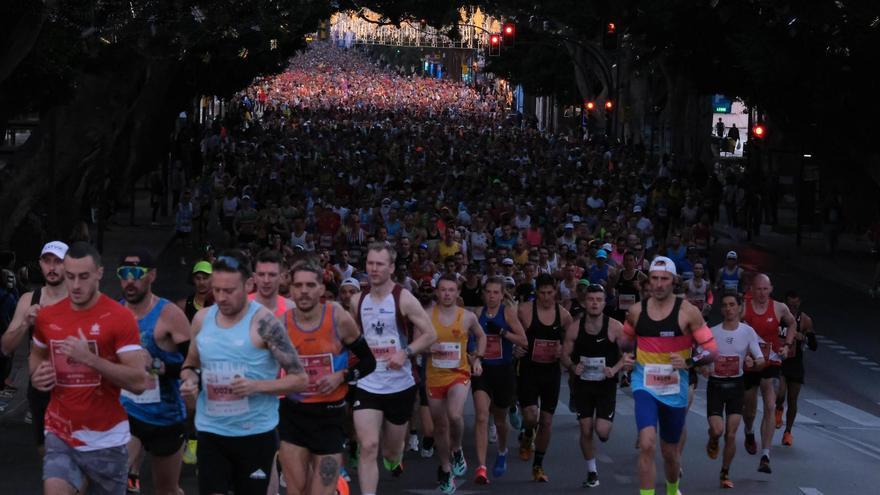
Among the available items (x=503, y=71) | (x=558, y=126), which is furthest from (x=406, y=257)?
(x=558, y=126)

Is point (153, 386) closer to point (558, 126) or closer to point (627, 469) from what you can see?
point (627, 469)

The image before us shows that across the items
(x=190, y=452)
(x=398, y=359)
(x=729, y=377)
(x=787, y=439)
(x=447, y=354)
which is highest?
(x=398, y=359)

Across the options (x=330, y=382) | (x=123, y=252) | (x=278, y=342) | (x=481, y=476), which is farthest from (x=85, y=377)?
(x=123, y=252)

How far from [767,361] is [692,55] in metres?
32.3

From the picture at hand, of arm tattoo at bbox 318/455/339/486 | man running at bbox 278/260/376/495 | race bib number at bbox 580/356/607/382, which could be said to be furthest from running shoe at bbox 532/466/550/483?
arm tattoo at bbox 318/455/339/486

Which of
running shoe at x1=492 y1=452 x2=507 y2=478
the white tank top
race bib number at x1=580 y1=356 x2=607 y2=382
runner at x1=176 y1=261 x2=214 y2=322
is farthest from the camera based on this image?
running shoe at x1=492 y1=452 x2=507 y2=478

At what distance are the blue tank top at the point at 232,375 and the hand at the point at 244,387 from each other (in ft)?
0.18

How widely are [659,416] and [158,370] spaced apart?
428 cm

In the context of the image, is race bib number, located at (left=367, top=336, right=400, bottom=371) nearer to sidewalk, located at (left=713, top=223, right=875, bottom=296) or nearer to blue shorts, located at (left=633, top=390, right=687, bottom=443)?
blue shorts, located at (left=633, top=390, right=687, bottom=443)

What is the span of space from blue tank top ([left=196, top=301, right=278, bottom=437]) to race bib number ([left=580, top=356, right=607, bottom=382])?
573 cm

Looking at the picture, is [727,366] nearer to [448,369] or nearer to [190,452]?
[448,369]

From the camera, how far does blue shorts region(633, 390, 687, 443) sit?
503 inches

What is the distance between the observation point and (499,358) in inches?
595

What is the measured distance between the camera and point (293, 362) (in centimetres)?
912
